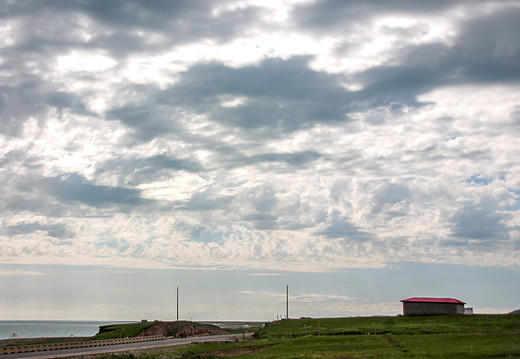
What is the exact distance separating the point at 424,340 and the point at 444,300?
48.3 metres

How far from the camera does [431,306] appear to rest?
99.4 metres

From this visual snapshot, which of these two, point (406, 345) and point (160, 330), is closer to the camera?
point (406, 345)

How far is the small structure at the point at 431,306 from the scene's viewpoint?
97125 millimetres

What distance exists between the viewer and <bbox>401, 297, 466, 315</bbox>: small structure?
97.1 m

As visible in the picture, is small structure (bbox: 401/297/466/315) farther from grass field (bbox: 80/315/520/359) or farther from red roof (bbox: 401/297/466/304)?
grass field (bbox: 80/315/520/359)

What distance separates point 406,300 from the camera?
102812mm

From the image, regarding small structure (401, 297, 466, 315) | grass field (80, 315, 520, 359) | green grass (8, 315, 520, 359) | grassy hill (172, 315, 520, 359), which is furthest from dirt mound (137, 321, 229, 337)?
small structure (401, 297, 466, 315)

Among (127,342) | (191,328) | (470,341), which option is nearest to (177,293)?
(191,328)

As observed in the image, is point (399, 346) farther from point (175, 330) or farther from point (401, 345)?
point (175, 330)

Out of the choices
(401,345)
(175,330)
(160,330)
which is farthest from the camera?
(175,330)

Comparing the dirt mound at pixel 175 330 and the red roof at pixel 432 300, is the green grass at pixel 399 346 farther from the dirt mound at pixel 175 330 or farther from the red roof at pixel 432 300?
the dirt mound at pixel 175 330

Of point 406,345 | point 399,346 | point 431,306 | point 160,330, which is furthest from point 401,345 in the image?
point 160,330

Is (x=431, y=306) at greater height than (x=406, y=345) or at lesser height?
lesser

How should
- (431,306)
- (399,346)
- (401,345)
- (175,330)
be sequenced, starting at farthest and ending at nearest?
1. (175,330)
2. (431,306)
3. (401,345)
4. (399,346)
